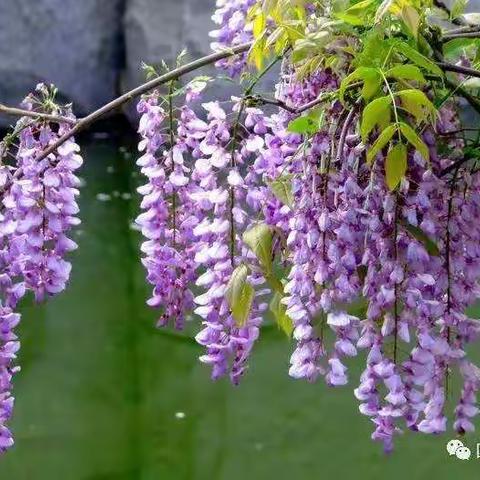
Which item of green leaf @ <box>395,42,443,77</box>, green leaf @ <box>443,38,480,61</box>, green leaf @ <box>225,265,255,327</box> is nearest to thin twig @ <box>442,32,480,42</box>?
A: green leaf @ <box>443,38,480,61</box>

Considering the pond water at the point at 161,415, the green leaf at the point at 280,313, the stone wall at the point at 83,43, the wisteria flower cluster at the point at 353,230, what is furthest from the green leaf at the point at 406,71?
the stone wall at the point at 83,43

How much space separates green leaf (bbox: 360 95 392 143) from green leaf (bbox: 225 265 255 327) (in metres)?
0.16

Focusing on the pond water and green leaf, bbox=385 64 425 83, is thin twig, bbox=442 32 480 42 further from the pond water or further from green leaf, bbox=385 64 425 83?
the pond water

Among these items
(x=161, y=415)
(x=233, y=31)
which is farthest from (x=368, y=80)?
(x=161, y=415)

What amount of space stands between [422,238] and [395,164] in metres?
0.08

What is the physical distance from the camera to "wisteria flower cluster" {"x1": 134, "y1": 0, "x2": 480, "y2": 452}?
71cm

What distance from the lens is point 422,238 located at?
73cm

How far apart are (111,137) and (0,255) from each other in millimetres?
5966

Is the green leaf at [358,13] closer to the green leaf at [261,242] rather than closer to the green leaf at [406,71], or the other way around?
the green leaf at [406,71]

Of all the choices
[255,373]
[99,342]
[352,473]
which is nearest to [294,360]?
[352,473]

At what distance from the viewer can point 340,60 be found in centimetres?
73

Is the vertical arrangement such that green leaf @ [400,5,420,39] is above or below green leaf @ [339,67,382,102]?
above

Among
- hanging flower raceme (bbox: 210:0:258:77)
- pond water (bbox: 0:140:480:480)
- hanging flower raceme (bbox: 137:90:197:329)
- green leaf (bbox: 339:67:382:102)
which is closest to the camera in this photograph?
green leaf (bbox: 339:67:382:102)

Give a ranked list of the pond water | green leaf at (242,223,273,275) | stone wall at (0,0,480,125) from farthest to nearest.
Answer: stone wall at (0,0,480,125) → the pond water → green leaf at (242,223,273,275)
